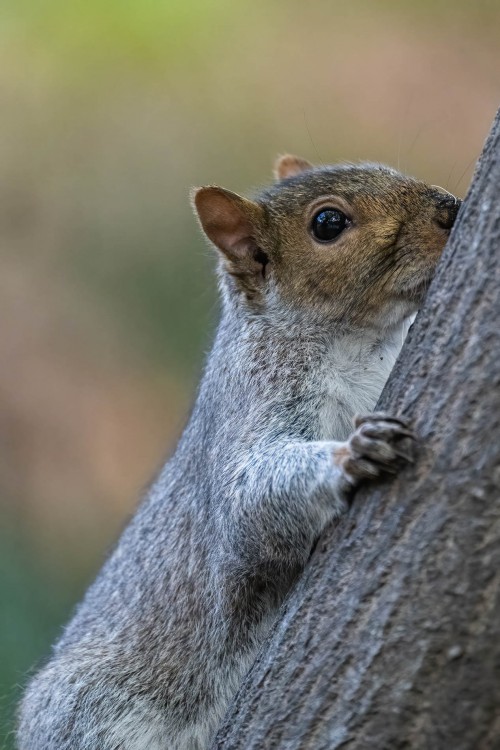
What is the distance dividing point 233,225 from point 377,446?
1.37 m

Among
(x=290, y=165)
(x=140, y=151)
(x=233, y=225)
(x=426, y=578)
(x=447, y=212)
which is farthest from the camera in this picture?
(x=140, y=151)

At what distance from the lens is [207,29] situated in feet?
27.8

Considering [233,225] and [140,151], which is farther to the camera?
[140,151]

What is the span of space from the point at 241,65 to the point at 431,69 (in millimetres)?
1514

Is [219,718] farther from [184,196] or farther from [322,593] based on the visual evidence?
[184,196]

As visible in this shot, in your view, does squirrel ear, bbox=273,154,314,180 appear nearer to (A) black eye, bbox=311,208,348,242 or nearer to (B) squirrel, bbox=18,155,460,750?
(B) squirrel, bbox=18,155,460,750

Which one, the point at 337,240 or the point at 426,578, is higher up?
the point at 337,240

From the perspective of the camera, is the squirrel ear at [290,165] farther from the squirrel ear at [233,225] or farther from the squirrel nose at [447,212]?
the squirrel nose at [447,212]

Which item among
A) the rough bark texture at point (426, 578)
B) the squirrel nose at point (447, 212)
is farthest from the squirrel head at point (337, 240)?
the rough bark texture at point (426, 578)

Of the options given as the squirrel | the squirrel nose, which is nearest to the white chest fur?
the squirrel

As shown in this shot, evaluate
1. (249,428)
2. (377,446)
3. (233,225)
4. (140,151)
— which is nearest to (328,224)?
(233,225)

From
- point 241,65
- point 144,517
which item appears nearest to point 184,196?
point 241,65

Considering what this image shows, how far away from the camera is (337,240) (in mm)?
3367

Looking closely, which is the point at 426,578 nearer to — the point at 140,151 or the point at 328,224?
the point at 328,224
